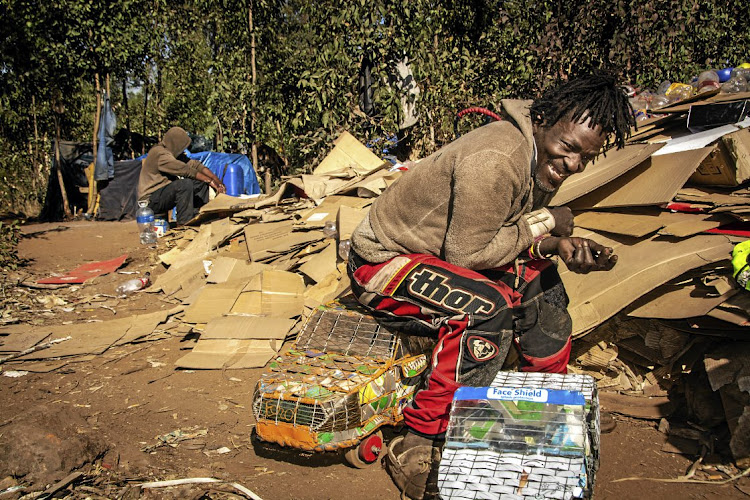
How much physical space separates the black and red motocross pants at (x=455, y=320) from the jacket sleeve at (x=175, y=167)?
19.9 feet

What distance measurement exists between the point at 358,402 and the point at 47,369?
268 cm

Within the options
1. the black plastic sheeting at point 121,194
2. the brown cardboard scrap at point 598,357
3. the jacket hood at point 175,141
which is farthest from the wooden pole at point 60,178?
the brown cardboard scrap at point 598,357

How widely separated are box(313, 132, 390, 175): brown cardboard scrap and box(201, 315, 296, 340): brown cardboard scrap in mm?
2322

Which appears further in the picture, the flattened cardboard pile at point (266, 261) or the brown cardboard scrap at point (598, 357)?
the flattened cardboard pile at point (266, 261)

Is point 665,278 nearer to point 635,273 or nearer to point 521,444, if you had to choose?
point 635,273

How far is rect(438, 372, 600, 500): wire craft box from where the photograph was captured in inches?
77.8

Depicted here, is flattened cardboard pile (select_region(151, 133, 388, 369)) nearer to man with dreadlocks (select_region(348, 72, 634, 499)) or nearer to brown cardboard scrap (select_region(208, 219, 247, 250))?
brown cardboard scrap (select_region(208, 219, 247, 250))

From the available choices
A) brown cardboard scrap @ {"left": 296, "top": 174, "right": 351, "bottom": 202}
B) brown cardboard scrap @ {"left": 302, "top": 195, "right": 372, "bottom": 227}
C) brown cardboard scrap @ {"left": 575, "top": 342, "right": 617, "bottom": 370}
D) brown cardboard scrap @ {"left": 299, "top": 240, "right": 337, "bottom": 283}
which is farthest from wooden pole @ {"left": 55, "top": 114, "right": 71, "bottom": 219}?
brown cardboard scrap @ {"left": 575, "top": 342, "right": 617, "bottom": 370}

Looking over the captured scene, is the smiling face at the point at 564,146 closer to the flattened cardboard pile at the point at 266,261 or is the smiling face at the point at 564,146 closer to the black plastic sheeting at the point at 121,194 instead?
the flattened cardboard pile at the point at 266,261

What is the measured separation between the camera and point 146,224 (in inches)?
306

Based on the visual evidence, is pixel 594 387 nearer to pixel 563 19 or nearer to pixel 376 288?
pixel 376 288

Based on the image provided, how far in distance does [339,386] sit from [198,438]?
3.41ft

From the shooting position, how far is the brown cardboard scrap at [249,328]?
4016 mm

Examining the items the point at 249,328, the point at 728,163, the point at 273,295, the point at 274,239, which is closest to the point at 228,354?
the point at 249,328
